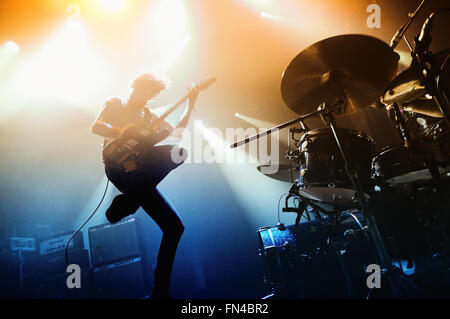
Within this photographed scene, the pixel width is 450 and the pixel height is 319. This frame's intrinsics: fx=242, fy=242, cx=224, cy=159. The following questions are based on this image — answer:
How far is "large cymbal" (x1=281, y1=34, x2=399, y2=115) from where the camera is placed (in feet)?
5.86

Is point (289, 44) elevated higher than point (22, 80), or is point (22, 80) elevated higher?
point (22, 80)

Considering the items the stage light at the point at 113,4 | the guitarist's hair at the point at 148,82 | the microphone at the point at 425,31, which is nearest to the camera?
the microphone at the point at 425,31

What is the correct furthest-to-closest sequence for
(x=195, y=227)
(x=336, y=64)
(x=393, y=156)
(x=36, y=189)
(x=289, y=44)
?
1. (x=36, y=189)
2. (x=195, y=227)
3. (x=289, y=44)
4. (x=336, y=64)
5. (x=393, y=156)

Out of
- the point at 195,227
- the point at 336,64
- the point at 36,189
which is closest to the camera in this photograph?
the point at 336,64

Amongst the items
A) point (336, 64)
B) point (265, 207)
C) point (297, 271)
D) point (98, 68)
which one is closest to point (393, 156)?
point (336, 64)

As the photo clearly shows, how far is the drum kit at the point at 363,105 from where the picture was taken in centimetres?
156

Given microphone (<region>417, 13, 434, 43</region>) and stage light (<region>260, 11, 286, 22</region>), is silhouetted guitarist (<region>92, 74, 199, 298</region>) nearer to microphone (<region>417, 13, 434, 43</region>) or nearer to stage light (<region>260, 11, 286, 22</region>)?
microphone (<region>417, 13, 434, 43</region>)

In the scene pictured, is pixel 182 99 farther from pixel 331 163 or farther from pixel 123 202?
pixel 331 163

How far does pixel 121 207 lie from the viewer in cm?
212

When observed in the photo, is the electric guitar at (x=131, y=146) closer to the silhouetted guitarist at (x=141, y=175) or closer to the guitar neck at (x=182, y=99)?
the silhouetted guitarist at (x=141, y=175)

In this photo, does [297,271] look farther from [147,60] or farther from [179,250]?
[147,60]

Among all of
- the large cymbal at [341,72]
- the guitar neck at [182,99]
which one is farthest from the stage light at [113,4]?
the large cymbal at [341,72]

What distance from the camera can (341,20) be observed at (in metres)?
4.24

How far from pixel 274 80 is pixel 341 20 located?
1.54 m
